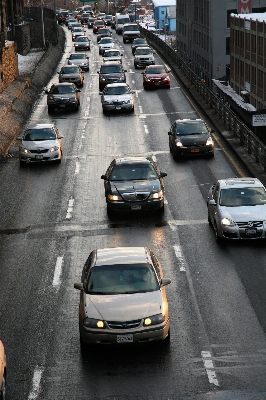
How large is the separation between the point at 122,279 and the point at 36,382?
283cm

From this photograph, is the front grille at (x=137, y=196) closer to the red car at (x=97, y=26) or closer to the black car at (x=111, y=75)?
the black car at (x=111, y=75)

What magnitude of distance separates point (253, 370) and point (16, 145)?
2757cm

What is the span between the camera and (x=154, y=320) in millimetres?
15102

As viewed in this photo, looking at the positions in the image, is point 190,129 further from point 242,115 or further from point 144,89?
point 242,115

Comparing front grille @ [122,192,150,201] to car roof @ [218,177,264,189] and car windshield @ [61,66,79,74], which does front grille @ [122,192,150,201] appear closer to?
car roof @ [218,177,264,189]

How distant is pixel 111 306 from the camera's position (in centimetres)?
1538


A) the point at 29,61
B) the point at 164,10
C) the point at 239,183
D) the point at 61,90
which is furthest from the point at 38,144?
the point at 164,10

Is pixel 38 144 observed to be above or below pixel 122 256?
below

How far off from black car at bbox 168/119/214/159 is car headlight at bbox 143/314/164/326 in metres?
20.2

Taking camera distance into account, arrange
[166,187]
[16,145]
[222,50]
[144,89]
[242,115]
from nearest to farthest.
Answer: [166,187], [16,145], [144,89], [242,115], [222,50]

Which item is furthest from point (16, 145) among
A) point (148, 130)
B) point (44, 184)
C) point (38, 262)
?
point (38, 262)

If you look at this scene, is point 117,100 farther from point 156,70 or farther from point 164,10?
point 164,10

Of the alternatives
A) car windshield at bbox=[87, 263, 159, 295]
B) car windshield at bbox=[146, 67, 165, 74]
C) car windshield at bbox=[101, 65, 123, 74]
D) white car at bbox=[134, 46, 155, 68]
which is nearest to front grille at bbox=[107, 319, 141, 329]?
car windshield at bbox=[87, 263, 159, 295]

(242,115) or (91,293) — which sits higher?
(91,293)
